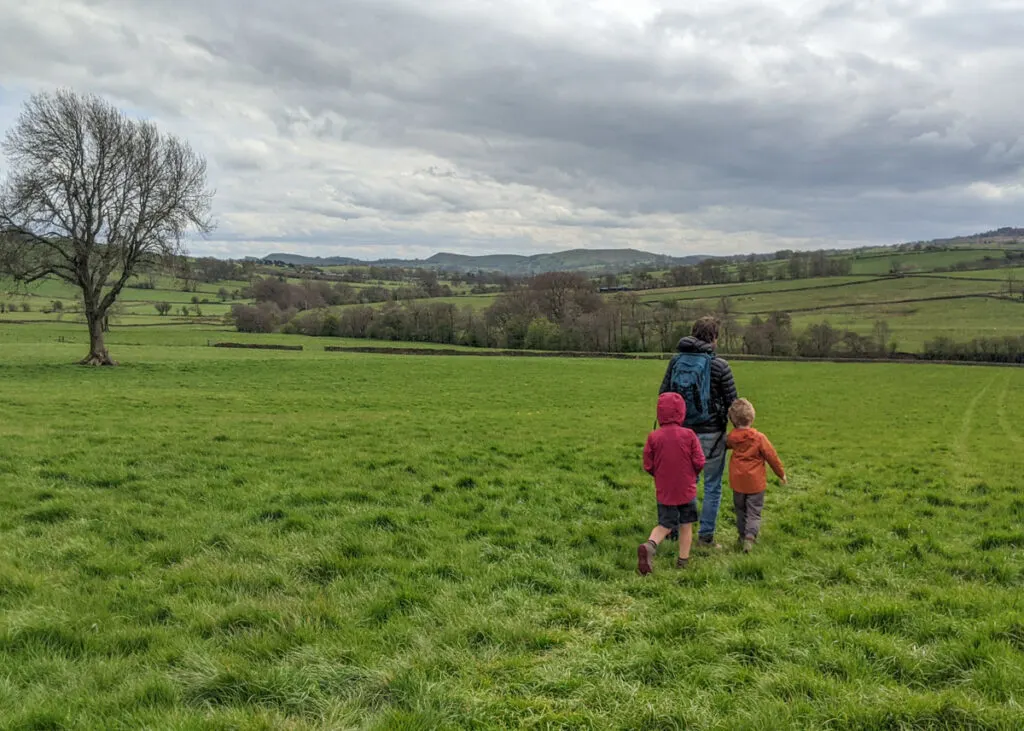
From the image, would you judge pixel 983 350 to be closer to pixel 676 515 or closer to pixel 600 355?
pixel 600 355

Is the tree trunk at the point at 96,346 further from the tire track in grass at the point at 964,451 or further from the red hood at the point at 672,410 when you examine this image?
the tire track in grass at the point at 964,451

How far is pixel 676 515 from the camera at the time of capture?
22.8ft

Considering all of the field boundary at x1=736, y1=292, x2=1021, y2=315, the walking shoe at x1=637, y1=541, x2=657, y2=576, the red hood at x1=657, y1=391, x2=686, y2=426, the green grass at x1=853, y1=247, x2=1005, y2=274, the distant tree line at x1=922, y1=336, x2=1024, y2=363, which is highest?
the green grass at x1=853, y1=247, x2=1005, y2=274

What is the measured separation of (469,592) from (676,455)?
2.77 m

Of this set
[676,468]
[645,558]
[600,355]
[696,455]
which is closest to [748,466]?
[696,455]

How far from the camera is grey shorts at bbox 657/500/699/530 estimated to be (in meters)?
6.73

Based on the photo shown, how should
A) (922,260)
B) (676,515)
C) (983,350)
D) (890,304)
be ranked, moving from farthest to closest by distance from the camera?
(922,260)
(890,304)
(983,350)
(676,515)

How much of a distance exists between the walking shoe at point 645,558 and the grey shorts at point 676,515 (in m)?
0.49

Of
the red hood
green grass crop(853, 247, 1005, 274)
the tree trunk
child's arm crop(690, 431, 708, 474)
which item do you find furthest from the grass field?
green grass crop(853, 247, 1005, 274)

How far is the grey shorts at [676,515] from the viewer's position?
6726mm

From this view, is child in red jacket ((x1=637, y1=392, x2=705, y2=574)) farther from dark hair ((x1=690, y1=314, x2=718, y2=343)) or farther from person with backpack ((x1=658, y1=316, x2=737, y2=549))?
dark hair ((x1=690, y1=314, x2=718, y2=343))

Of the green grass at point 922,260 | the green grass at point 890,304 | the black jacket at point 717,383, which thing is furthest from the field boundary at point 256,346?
the green grass at point 922,260

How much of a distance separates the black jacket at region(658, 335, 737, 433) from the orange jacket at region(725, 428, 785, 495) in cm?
32

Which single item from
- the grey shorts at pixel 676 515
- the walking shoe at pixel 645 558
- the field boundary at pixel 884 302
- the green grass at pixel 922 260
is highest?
the green grass at pixel 922 260
